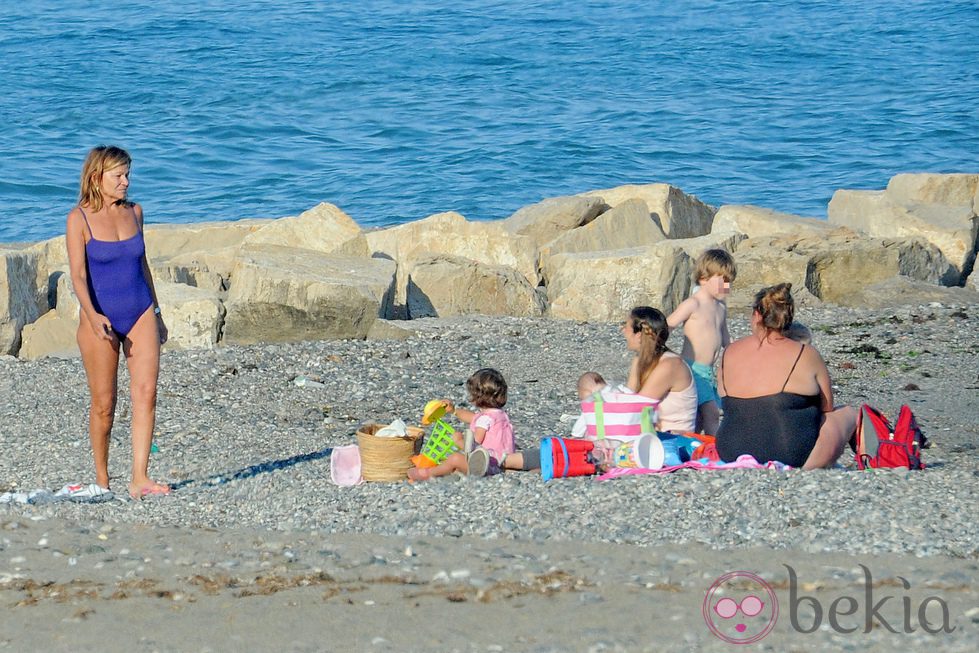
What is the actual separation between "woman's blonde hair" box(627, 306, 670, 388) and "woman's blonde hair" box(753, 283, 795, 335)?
0.49 meters

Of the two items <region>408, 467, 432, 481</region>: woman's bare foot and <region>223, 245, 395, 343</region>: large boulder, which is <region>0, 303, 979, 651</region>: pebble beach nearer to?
<region>408, 467, 432, 481</region>: woman's bare foot

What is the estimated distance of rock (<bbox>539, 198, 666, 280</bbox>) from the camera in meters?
13.9

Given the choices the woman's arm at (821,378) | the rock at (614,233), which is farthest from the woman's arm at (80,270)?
the rock at (614,233)

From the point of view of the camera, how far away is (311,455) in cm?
725

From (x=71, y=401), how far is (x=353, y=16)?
31.0 m

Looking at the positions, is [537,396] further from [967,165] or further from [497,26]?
[497,26]

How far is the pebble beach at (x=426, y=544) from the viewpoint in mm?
4555

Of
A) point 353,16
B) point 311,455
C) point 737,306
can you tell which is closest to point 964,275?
point 737,306

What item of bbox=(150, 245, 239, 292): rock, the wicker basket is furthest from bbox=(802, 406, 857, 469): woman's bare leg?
bbox=(150, 245, 239, 292): rock

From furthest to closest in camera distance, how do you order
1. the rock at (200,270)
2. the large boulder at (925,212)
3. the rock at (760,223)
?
the large boulder at (925,212) → the rock at (760,223) → the rock at (200,270)

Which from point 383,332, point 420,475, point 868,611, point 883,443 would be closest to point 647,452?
point 420,475

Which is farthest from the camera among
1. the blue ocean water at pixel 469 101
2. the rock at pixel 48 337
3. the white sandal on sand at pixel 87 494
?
the blue ocean water at pixel 469 101

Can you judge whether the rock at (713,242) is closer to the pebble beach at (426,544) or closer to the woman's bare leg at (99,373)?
the pebble beach at (426,544)

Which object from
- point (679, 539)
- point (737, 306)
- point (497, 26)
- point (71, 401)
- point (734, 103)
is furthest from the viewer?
point (497, 26)
